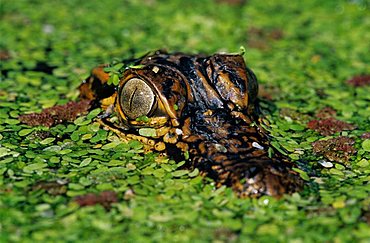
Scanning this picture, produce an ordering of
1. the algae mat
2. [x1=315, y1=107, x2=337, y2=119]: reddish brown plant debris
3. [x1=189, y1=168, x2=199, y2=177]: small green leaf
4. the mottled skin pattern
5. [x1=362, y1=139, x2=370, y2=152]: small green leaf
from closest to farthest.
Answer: the algae mat, the mottled skin pattern, [x1=189, y1=168, x2=199, y2=177]: small green leaf, [x1=362, y1=139, x2=370, y2=152]: small green leaf, [x1=315, y1=107, x2=337, y2=119]: reddish brown plant debris

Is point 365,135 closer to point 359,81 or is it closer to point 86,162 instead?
point 359,81

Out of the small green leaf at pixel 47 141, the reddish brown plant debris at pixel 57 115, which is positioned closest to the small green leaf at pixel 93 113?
the reddish brown plant debris at pixel 57 115

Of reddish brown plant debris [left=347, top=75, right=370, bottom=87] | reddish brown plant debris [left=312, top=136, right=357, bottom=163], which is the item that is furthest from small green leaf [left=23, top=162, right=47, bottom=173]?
reddish brown plant debris [left=347, top=75, right=370, bottom=87]

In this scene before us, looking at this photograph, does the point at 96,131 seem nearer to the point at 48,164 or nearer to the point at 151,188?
the point at 48,164

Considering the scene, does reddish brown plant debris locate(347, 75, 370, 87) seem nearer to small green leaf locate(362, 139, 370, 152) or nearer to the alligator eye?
small green leaf locate(362, 139, 370, 152)

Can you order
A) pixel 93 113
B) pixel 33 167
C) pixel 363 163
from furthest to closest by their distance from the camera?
pixel 93 113 → pixel 363 163 → pixel 33 167

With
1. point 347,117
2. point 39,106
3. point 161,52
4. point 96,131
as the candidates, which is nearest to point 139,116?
point 96,131

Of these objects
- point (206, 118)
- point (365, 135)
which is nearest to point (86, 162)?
point (206, 118)
